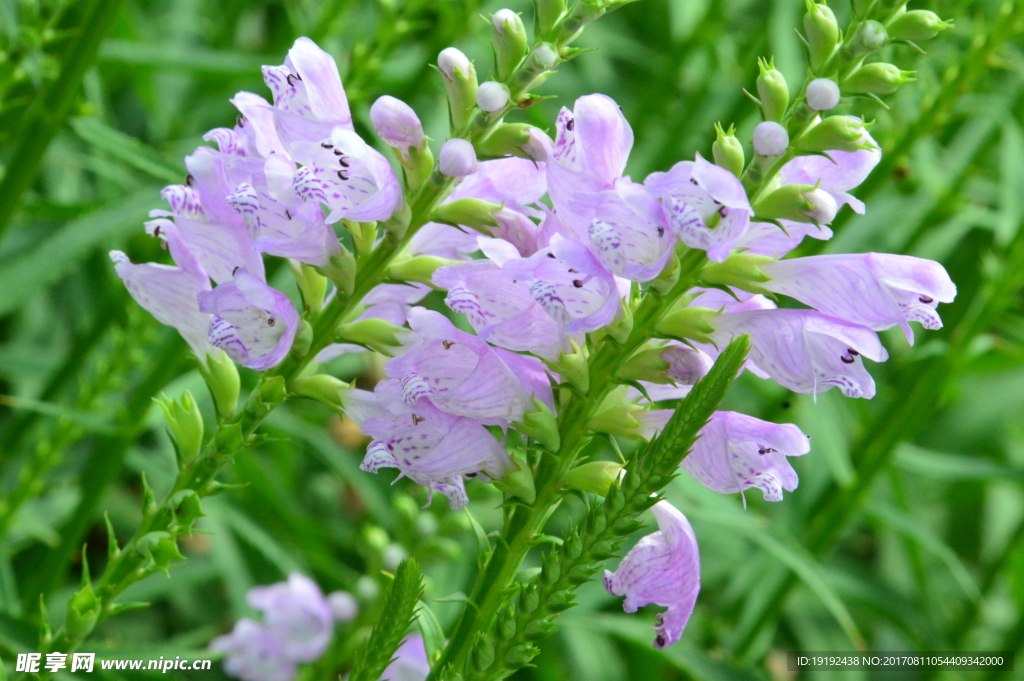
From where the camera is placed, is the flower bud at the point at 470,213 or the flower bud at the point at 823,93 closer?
the flower bud at the point at 823,93

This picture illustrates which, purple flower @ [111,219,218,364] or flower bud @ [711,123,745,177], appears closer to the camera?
flower bud @ [711,123,745,177]

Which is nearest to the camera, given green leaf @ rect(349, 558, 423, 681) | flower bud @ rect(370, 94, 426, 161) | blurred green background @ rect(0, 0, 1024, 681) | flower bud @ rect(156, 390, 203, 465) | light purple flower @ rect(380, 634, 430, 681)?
green leaf @ rect(349, 558, 423, 681)

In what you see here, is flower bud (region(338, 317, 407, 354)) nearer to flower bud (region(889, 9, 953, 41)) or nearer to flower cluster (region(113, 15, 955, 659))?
flower cluster (region(113, 15, 955, 659))

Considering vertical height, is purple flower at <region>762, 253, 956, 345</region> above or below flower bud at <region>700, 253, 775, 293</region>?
above

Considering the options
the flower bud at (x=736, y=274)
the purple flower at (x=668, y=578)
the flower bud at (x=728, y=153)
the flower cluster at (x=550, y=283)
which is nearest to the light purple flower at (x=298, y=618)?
the flower cluster at (x=550, y=283)

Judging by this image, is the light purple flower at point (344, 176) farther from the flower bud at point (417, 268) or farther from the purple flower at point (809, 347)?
the purple flower at point (809, 347)

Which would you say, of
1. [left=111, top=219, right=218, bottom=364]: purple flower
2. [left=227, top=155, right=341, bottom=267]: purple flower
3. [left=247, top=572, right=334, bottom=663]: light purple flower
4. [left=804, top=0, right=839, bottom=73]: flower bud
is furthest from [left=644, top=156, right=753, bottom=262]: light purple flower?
[left=247, top=572, right=334, bottom=663]: light purple flower

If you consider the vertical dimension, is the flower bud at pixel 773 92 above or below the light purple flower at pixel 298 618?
above
